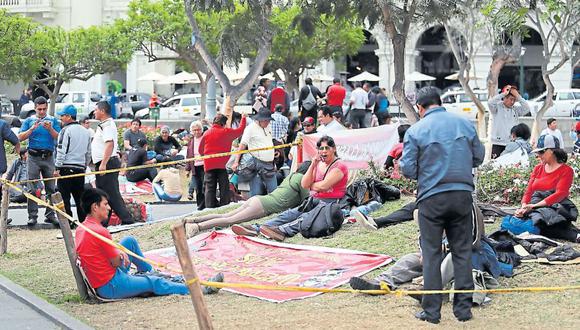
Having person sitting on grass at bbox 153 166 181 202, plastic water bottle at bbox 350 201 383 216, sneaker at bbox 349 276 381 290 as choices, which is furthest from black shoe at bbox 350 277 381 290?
person sitting on grass at bbox 153 166 181 202

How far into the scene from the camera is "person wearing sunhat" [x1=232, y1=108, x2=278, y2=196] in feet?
51.1

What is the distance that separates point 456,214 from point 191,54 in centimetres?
3538

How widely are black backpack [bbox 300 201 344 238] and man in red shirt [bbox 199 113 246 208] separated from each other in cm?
327

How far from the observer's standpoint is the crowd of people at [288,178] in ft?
27.9

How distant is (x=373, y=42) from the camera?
58.5 m

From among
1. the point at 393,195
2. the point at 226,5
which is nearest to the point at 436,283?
the point at 393,195

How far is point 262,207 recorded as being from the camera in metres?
13.4

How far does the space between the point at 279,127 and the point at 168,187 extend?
2.36 m

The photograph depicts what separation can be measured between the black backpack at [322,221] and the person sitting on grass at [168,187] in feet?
20.0

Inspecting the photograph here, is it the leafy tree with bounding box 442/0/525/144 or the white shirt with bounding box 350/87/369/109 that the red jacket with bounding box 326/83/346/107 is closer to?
the white shirt with bounding box 350/87/369/109

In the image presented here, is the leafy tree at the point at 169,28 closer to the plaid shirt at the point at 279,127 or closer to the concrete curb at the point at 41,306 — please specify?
the plaid shirt at the point at 279,127

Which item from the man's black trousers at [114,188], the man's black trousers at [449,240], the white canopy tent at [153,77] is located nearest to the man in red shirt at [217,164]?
the man's black trousers at [114,188]

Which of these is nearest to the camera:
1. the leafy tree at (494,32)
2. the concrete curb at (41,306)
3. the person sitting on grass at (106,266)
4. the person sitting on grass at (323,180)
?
the concrete curb at (41,306)

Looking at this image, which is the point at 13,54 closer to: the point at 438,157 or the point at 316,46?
the point at 316,46
